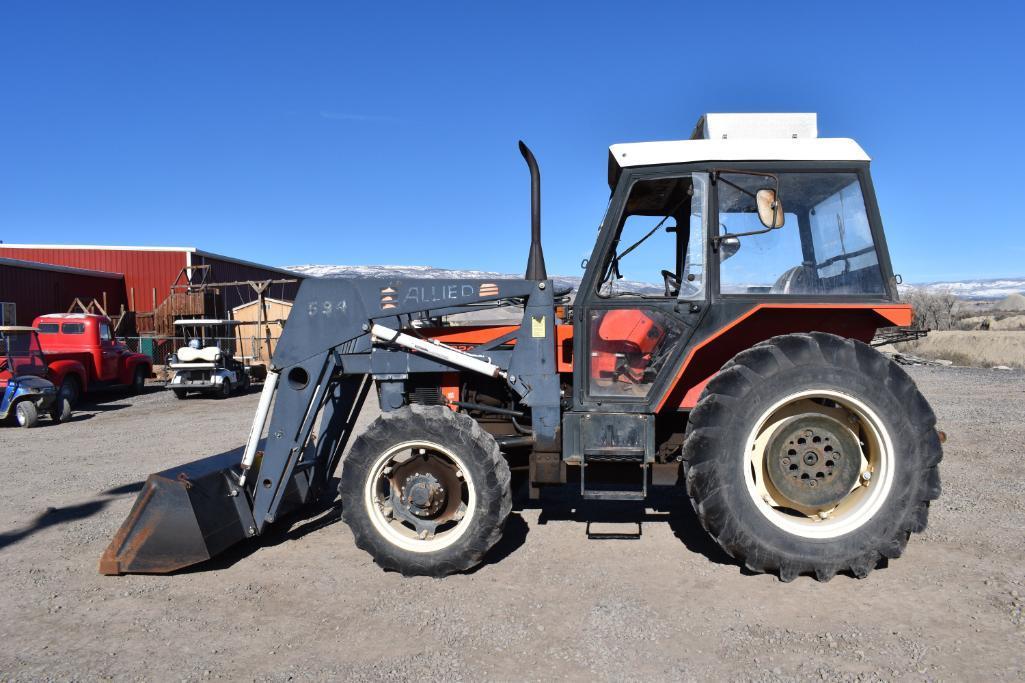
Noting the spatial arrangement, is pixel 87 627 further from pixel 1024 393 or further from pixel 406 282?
pixel 1024 393

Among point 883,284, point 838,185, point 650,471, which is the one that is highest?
point 838,185

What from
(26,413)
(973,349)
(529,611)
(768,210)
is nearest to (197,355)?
(26,413)

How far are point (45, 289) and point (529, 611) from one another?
2265 centimetres

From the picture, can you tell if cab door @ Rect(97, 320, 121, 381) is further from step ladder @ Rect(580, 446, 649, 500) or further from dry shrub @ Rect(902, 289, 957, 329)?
dry shrub @ Rect(902, 289, 957, 329)

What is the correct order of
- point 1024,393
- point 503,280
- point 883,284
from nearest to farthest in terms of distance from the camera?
point 883,284, point 503,280, point 1024,393

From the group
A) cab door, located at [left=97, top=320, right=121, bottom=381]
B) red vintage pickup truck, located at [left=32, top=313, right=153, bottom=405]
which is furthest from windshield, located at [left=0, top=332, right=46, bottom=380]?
cab door, located at [left=97, top=320, right=121, bottom=381]

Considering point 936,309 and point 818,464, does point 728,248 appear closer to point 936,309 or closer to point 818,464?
point 818,464

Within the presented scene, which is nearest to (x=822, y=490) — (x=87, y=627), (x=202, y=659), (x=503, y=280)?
(x=503, y=280)

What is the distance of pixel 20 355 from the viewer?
40.5 feet

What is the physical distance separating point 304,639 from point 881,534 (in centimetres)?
327

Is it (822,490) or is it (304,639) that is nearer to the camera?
(304,639)

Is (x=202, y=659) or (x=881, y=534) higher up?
(x=881, y=534)

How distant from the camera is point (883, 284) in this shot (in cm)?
405

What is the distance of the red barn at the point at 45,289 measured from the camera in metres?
18.8
